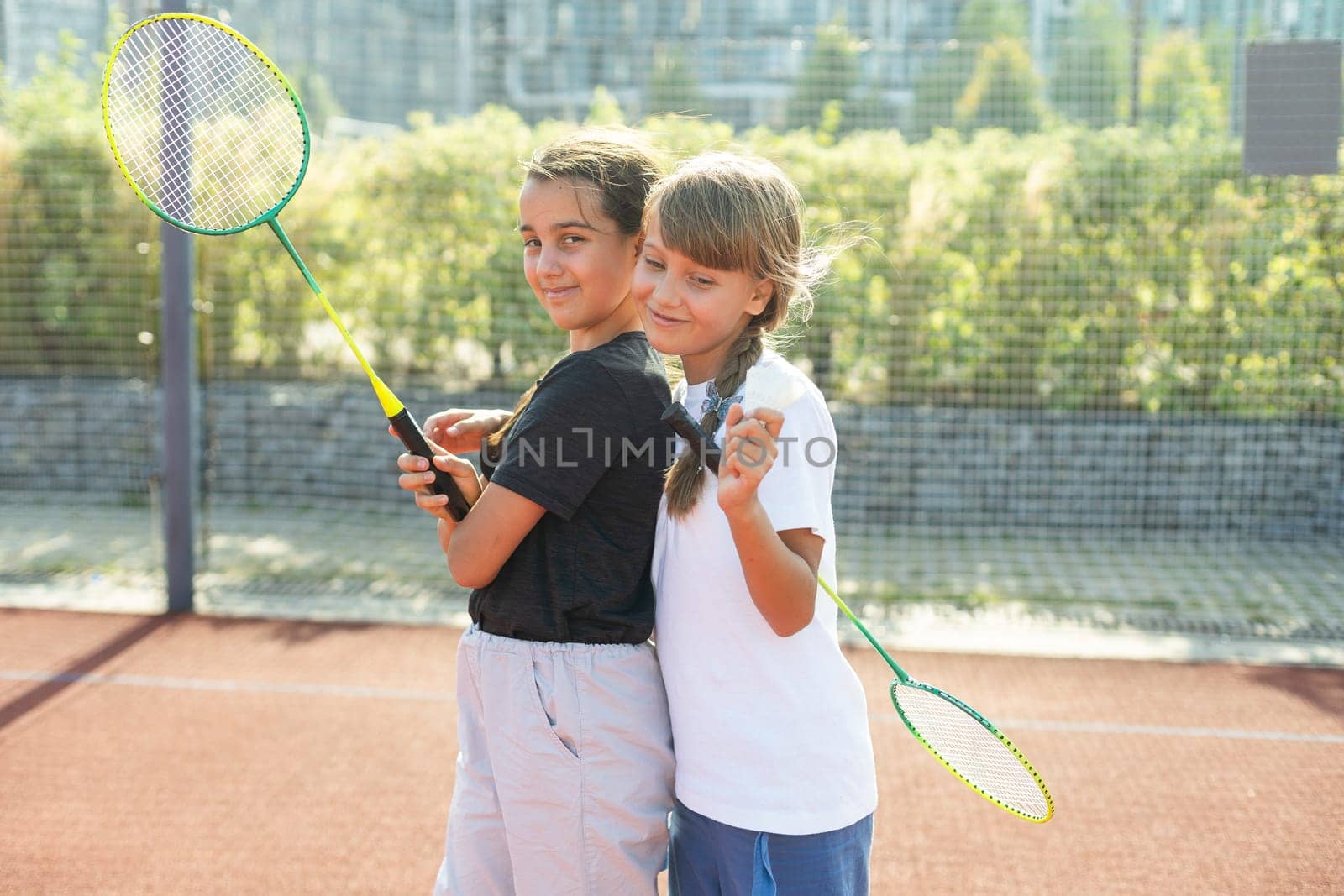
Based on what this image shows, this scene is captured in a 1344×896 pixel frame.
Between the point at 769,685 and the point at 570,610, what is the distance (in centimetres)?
35

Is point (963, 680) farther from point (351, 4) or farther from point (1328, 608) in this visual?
point (351, 4)

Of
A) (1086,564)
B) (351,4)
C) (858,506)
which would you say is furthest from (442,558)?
(351,4)

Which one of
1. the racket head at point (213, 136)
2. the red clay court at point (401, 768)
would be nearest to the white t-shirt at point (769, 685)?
the racket head at point (213, 136)

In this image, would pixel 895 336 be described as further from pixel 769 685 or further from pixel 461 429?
pixel 769 685

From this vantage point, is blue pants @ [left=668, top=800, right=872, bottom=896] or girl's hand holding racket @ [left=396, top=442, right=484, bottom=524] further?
girl's hand holding racket @ [left=396, top=442, right=484, bottom=524]

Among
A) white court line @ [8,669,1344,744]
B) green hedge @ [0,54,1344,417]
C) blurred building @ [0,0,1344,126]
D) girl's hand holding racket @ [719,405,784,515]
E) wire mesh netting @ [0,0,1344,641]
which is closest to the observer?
girl's hand holding racket @ [719,405,784,515]

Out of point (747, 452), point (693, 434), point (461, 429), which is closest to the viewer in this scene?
point (747, 452)

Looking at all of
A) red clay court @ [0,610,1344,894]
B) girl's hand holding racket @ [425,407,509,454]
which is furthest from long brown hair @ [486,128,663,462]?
red clay court @ [0,610,1344,894]

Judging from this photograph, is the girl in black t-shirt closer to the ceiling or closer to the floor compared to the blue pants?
closer to the ceiling

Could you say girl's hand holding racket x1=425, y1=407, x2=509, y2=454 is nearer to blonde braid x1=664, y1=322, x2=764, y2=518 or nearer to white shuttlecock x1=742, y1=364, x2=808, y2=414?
blonde braid x1=664, y1=322, x2=764, y2=518

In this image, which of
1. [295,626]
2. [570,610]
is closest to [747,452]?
[570,610]

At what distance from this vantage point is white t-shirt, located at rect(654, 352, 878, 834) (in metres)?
1.75

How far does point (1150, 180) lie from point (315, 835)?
573cm

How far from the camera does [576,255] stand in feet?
6.54
